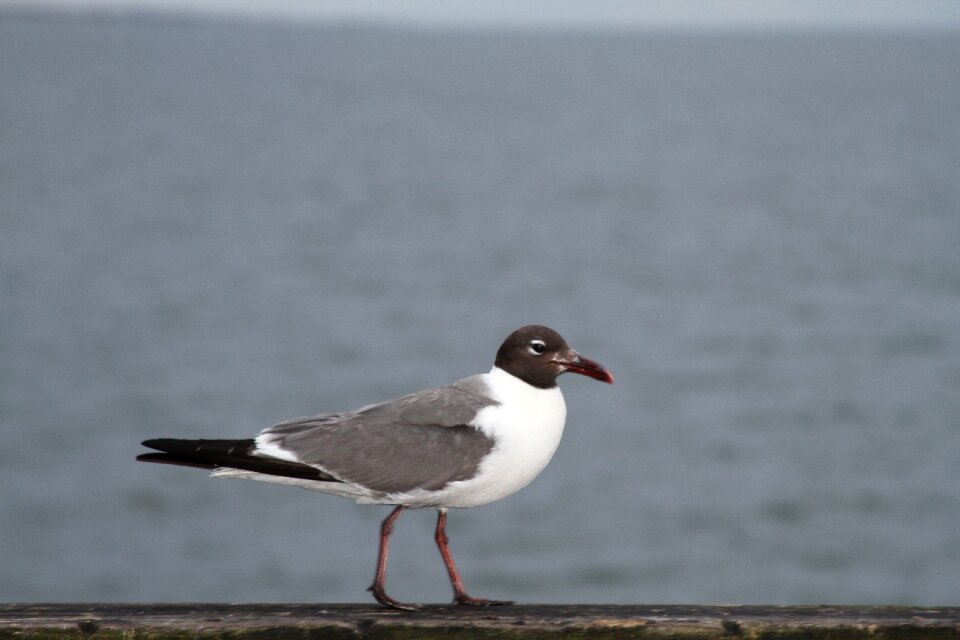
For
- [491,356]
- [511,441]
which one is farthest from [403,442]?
[491,356]

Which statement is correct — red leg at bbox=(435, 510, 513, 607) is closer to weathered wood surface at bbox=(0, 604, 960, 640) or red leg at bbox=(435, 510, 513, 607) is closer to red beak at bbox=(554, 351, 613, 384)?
weathered wood surface at bbox=(0, 604, 960, 640)

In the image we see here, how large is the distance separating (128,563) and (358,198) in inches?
2503

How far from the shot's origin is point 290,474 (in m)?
5.96

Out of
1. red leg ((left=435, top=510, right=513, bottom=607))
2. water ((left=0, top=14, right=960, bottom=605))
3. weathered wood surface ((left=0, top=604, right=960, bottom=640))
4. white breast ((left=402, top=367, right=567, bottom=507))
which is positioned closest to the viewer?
weathered wood surface ((left=0, top=604, right=960, bottom=640))

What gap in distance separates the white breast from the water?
771 inches

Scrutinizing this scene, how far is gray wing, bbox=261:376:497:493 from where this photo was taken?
605 centimetres

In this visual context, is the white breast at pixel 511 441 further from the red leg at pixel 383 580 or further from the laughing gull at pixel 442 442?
the red leg at pixel 383 580

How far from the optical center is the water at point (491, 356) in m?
30.9

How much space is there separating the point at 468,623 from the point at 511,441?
3.81 ft

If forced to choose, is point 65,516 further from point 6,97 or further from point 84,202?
point 6,97

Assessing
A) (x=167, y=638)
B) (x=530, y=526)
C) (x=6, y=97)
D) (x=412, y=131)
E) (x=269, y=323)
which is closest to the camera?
(x=167, y=638)

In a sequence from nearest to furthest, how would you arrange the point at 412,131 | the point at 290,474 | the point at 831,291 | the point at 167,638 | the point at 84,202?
the point at 167,638 < the point at 290,474 < the point at 831,291 < the point at 84,202 < the point at 412,131

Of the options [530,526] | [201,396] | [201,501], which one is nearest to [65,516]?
[201,501]

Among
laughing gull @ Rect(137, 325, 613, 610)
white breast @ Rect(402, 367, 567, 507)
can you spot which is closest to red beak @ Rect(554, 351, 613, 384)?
laughing gull @ Rect(137, 325, 613, 610)
